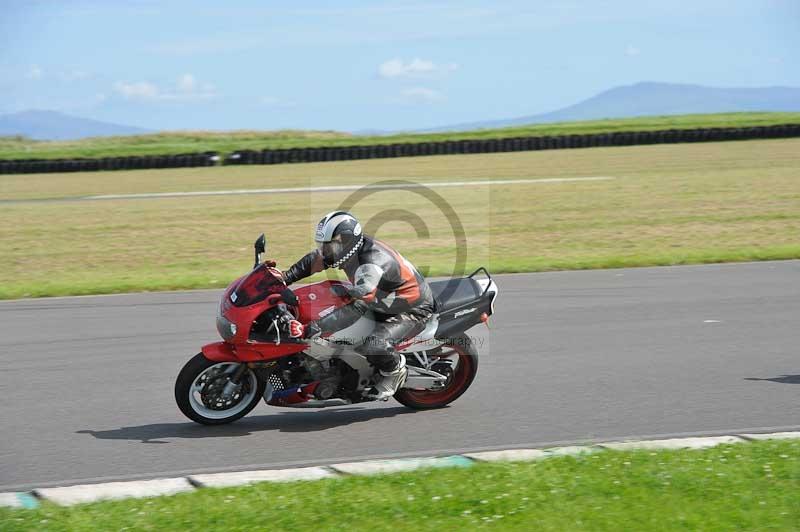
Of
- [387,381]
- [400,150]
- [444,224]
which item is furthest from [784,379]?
[400,150]

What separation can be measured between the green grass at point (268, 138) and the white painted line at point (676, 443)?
43718mm

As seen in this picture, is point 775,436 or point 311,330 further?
point 311,330

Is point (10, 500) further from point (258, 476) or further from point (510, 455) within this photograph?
point (510, 455)

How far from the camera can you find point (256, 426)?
24.0 ft

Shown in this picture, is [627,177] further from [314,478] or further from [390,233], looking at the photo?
[314,478]

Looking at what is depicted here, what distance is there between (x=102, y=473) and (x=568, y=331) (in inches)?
225

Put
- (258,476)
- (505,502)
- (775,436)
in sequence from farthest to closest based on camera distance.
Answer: (775,436), (258,476), (505,502)

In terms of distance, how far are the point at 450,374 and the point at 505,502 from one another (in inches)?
106

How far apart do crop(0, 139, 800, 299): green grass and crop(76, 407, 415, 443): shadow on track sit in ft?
22.8

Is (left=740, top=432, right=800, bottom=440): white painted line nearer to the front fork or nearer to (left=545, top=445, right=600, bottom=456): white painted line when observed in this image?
(left=545, top=445, right=600, bottom=456): white painted line

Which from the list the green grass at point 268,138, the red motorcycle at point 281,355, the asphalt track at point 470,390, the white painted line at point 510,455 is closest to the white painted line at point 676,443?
the asphalt track at point 470,390

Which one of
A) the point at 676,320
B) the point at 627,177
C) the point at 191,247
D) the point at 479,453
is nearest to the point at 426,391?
the point at 479,453

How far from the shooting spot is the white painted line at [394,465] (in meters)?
5.90

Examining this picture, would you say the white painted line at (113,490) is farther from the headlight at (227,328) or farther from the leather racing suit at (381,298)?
the leather racing suit at (381,298)
